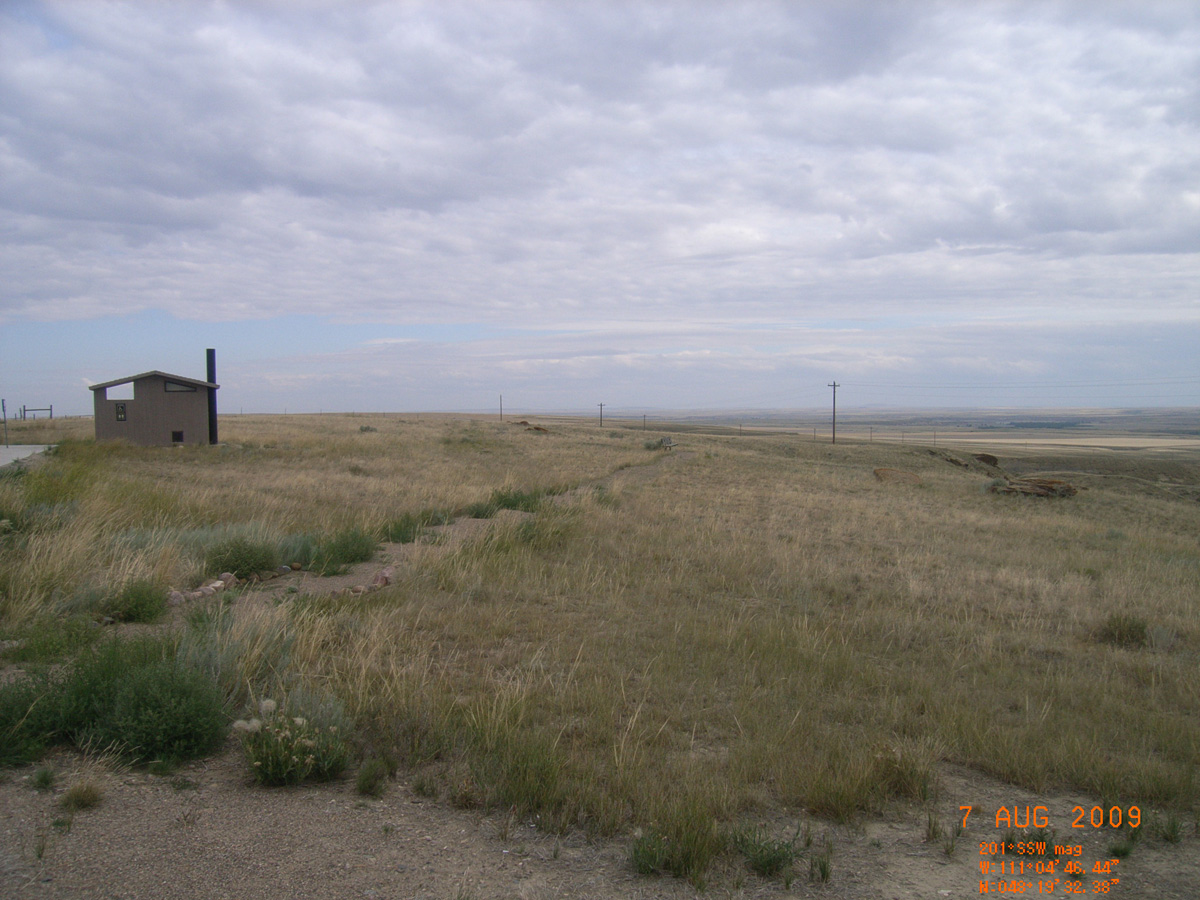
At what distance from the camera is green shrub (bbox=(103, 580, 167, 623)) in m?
7.16

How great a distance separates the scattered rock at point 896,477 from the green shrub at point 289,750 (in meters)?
31.3

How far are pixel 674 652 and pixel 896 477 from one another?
30.2 m

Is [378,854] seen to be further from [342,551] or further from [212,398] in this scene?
[212,398]

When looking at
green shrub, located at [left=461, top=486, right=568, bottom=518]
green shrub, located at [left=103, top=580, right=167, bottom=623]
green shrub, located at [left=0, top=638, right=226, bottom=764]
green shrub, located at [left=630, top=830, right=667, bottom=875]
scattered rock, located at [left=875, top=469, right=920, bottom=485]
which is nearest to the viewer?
green shrub, located at [left=630, top=830, right=667, bottom=875]

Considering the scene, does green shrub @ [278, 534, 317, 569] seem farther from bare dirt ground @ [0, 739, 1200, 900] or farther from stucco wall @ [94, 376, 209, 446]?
stucco wall @ [94, 376, 209, 446]

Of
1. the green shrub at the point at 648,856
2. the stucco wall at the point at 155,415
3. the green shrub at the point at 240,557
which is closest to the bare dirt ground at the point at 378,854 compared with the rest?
the green shrub at the point at 648,856

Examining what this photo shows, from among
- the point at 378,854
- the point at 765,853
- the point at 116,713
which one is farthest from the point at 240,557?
the point at 765,853

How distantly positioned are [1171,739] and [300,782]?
6275 millimetres

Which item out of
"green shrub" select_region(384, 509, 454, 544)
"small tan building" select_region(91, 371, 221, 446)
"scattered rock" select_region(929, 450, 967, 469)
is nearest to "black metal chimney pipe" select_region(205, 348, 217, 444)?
"small tan building" select_region(91, 371, 221, 446)

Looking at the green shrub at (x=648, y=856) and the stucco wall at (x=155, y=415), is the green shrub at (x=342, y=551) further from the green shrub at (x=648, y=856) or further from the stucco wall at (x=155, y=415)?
the stucco wall at (x=155, y=415)

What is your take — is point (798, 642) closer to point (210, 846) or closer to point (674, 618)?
point (674, 618)

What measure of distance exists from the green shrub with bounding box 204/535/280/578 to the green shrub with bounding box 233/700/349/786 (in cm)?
549

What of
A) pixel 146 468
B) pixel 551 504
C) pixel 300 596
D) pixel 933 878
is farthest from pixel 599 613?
pixel 146 468

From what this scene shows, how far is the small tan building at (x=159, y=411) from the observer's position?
32125mm
